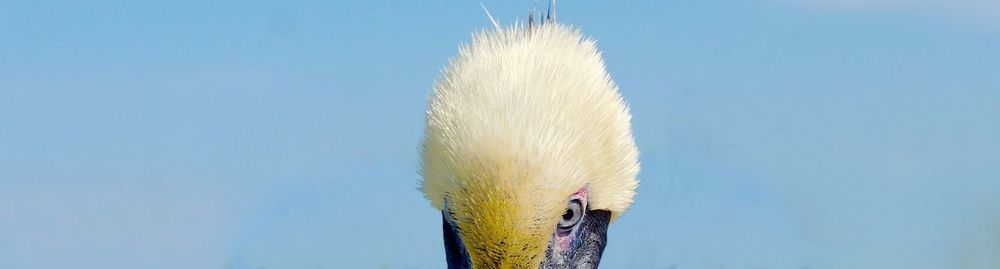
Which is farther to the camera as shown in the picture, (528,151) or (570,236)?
(570,236)

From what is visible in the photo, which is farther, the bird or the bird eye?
the bird eye

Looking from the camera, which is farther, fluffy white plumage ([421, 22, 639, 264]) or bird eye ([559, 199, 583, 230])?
bird eye ([559, 199, 583, 230])

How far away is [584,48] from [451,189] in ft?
3.26

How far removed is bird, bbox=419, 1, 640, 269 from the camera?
251 inches

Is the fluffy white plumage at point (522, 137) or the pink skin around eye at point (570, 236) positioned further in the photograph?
the pink skin around eye at point (570, 236)

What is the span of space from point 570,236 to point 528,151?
682 millimetres

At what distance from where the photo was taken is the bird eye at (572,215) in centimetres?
677

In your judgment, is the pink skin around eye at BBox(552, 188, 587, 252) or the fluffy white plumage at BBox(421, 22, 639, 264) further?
the pink skin around eye at BBox(552, 188, 587, 252)

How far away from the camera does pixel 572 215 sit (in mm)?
6793

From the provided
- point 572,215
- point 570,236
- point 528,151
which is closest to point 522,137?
point 528,151

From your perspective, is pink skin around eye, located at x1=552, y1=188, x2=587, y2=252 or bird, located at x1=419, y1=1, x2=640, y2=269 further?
pink skin around eye, located at x1=552, y1=188, x2=587, y2=252

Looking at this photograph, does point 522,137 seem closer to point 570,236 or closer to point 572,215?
point 572,215

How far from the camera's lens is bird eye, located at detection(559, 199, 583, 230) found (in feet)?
22.2

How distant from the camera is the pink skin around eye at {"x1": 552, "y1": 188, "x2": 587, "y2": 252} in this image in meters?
6.77
